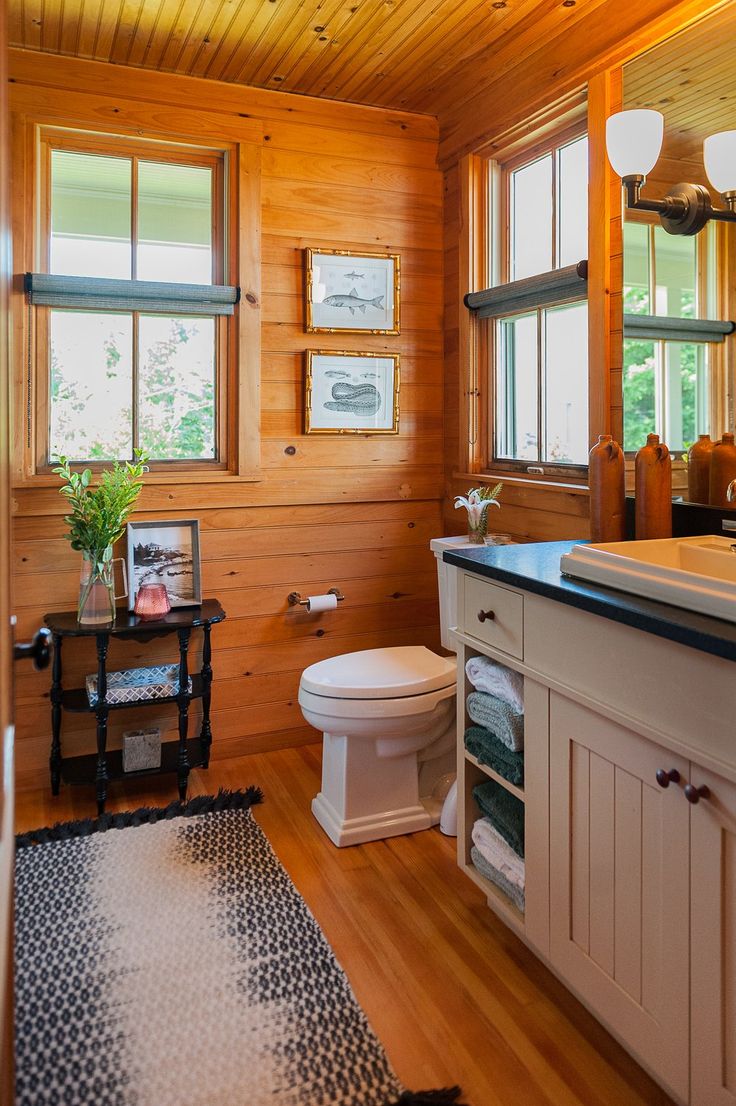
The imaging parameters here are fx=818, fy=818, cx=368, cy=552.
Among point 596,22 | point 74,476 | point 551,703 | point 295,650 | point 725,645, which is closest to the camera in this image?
point 725,645

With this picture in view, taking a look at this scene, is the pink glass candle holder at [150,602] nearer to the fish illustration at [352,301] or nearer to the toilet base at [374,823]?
the toilet base at [374,823]

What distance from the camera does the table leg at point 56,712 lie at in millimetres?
2582

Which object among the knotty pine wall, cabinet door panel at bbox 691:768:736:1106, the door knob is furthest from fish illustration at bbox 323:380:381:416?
cabinet door panel at bbox 691:768:736:1106

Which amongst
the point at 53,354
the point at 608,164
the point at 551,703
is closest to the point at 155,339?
the point at 53,354

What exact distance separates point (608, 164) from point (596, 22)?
1.28ft

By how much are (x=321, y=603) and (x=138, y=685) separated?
730mm

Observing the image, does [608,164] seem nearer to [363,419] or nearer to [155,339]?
[363,419]

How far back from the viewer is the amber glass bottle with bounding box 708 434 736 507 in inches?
73.2

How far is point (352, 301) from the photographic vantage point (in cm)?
303

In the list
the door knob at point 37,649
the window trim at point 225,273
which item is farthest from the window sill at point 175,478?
the door knob at point 37,649

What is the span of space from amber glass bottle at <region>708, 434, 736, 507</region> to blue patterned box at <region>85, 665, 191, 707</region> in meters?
1.69

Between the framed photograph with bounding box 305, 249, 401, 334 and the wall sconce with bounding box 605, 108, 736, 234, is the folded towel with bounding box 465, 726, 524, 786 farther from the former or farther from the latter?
the framed photograph with bounding box 305, 249, 401, 334

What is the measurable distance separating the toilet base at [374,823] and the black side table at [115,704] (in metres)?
0.53

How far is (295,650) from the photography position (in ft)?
10.1
